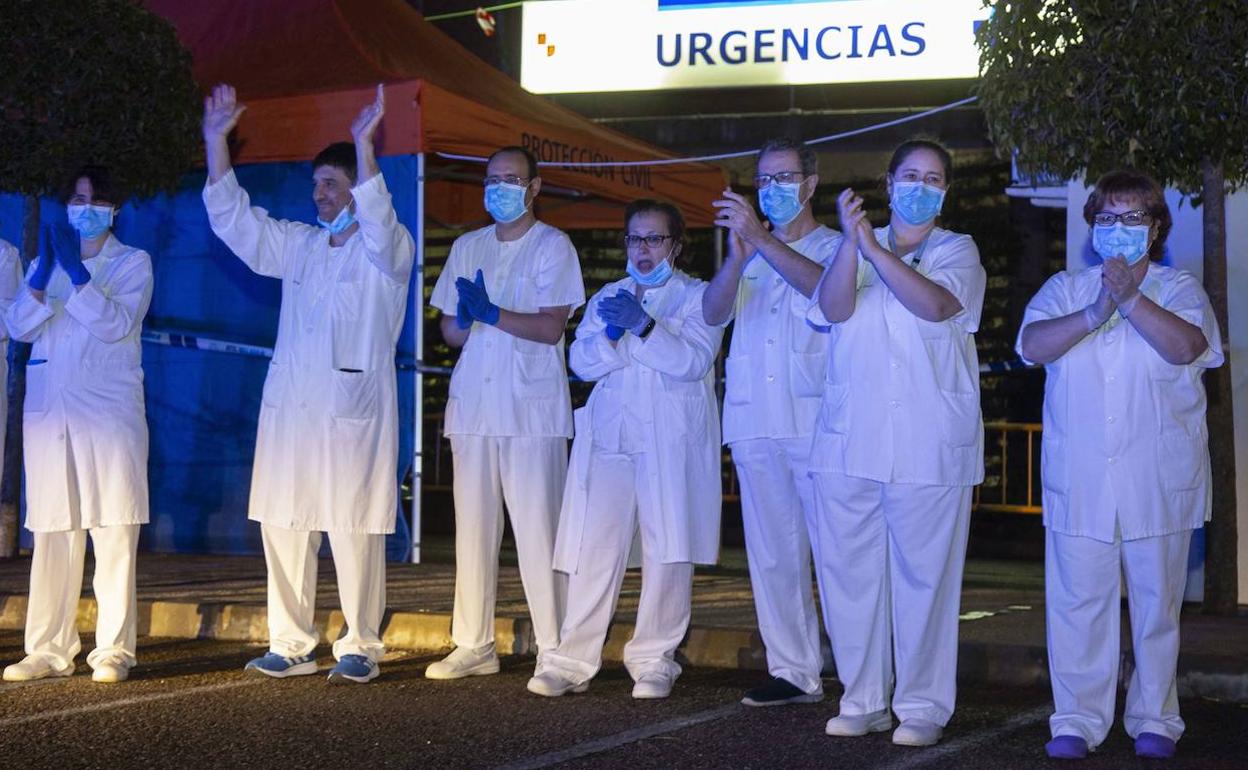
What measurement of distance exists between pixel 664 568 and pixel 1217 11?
3290 mm

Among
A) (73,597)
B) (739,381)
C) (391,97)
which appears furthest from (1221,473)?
(73,597)

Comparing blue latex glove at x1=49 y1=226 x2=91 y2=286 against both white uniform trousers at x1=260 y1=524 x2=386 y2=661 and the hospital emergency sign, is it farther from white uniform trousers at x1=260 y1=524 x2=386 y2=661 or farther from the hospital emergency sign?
the hospital emergency sign

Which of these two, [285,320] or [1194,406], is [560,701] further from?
[1194,406]

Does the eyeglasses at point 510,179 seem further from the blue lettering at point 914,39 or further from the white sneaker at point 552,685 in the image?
the blue lettering at point 914,39

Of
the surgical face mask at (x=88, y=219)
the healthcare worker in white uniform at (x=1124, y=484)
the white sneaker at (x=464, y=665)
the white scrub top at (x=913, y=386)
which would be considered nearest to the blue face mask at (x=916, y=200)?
the white scrub top at (x=913, y=386)

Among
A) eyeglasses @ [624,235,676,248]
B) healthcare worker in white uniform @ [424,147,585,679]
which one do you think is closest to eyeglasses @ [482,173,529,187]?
healthcare worker in white uniform @ [424,147,585,679]

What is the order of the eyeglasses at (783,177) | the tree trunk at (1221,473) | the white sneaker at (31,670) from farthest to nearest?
the tree trunk at (1221,473) < the white sneaker at (31,670) < the eyeglasses at (783,177)

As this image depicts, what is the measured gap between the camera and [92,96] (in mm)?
9453

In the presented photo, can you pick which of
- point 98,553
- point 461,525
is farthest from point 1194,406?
point 98,553

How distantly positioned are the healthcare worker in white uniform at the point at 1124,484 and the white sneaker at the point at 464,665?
93.6 inches

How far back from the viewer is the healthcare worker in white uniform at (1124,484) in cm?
554

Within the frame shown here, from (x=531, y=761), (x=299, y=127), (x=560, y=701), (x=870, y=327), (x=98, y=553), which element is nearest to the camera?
(x=531, y=761)

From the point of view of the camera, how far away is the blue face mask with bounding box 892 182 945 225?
575 cm

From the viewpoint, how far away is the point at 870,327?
5.80 metres
